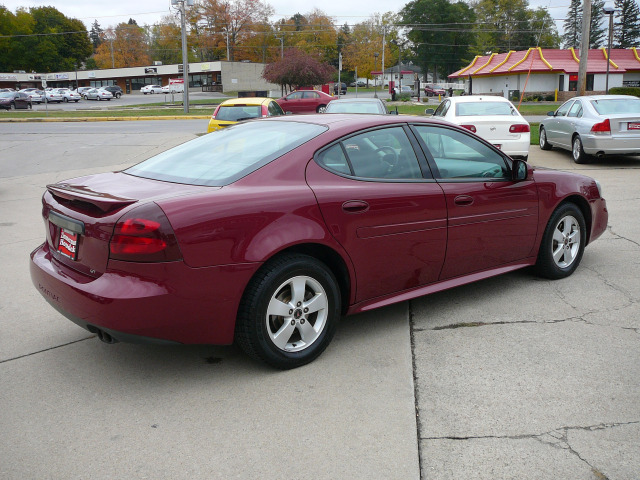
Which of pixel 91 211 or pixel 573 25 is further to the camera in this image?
pixel 573 25

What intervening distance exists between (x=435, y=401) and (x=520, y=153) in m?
10.4

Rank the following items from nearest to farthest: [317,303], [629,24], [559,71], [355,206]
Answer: [317,303], [355,206], [559,71], [629,24]

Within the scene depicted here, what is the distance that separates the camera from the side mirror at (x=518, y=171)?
484 cm

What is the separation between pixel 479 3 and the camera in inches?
4350

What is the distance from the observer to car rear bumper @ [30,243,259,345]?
10.5ft

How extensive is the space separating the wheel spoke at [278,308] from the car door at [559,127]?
1238cm

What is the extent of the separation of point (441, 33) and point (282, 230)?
12036 centimetres

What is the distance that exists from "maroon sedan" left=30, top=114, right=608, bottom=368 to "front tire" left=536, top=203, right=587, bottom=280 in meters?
0.24

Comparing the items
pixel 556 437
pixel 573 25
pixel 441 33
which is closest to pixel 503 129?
pixel 556 437

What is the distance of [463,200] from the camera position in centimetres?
450

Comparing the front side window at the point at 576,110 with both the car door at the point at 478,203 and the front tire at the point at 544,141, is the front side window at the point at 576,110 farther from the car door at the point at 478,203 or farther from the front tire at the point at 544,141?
A: the car door at the point at 478,203

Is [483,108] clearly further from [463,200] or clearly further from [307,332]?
[307,332]

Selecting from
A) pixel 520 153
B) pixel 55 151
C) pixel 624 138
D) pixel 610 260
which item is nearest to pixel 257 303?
pixel 610 260

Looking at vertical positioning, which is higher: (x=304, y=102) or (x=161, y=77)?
(x=161, y=77)
